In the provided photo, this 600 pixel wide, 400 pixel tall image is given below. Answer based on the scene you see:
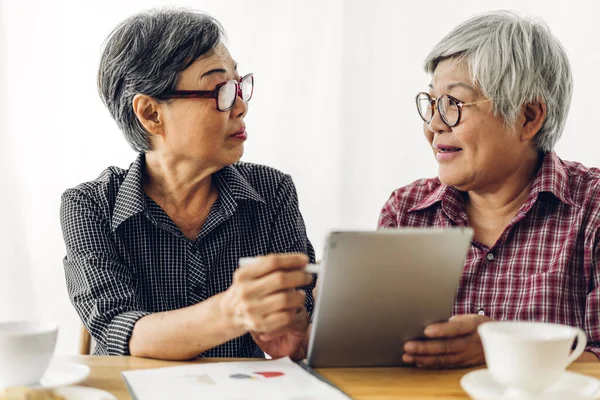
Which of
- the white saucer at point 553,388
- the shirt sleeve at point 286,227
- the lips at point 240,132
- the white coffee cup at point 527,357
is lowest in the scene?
the white saucer at point 553,388

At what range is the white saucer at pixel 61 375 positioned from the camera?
104 cm

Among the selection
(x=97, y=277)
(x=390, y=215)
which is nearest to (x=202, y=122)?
(x=97, y=277)

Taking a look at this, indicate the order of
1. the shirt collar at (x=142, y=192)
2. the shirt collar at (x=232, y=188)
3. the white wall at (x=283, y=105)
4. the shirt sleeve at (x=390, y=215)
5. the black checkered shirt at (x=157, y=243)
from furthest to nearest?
the white wall at (x=283, y=105), the shirt sleeve at (x=390, y=215), the shirt collar at (x=232, y=188), the shirt collar at (x=142, y=192), the black checkered shirt at (x=157, y=243)

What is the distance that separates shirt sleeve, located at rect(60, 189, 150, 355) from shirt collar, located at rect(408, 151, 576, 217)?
742 millimetres

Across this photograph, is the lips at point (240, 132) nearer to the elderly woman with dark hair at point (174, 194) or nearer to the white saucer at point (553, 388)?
the elderly woman with dark hair at point (174, 194)

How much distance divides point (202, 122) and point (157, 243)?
301 millimetres

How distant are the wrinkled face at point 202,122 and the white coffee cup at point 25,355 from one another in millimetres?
696

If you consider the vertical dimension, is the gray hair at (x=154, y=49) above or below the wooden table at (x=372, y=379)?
above

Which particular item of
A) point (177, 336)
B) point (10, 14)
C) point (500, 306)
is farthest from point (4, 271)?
point (500, 306)

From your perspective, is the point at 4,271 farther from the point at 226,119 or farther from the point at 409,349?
the point at 409,349

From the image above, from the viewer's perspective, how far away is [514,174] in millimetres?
1707

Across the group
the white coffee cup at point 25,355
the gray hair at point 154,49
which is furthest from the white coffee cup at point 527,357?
the gray hair at point 154,49

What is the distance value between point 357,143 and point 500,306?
4.92ft

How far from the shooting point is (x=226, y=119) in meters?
1.69
